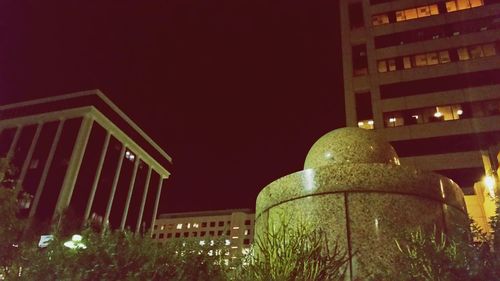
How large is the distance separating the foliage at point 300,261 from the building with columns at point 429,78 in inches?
1270

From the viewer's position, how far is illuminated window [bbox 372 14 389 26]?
1827 inches

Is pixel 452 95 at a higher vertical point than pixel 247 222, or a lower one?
lower

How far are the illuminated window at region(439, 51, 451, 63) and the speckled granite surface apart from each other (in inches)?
1509

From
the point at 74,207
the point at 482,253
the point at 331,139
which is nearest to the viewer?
the point at 482,253

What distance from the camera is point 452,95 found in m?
39.8

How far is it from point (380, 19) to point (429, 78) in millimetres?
9596

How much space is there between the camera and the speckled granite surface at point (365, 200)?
6.52m

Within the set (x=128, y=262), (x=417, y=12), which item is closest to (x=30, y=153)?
(x=417, y=12)

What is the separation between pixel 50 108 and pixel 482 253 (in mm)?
62360

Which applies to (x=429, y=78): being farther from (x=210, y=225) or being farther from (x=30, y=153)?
(x=210, y=225)

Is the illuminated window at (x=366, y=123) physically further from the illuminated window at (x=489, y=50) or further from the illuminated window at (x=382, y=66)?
the illuminated window at (x=489, y=50)

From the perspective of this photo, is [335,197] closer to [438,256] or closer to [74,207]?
[438,256]

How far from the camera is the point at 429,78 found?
135 ft

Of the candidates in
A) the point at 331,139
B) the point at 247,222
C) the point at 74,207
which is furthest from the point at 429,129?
the point at 247,222
